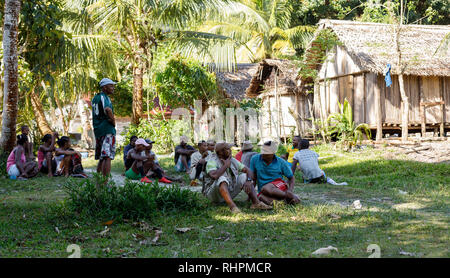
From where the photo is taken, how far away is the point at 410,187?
324 inches

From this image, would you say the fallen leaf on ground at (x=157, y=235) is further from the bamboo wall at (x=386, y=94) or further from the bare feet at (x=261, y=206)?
the bamboo wall at (x=386, y=94)

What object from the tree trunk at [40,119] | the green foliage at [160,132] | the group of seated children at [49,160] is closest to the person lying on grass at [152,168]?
the group of seated children at [49,160]

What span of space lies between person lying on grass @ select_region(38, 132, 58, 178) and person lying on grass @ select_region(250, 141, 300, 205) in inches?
217

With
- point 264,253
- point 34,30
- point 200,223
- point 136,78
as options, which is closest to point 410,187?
point 200,223

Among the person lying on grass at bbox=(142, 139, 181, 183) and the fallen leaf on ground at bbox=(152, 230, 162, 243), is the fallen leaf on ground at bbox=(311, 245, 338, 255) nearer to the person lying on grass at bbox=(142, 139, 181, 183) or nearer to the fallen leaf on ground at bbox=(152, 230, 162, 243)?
the fallen leaf on ground at bbox=(152, 230, 162, 243)

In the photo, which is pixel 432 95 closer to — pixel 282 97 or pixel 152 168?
pixel 282 97

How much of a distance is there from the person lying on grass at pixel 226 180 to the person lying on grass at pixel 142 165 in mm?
3261

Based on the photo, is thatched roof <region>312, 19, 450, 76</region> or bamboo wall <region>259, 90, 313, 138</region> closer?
thatched roof <region>312, 19, 450, 76</region>

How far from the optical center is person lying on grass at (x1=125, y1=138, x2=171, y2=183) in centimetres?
934

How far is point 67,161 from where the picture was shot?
10016mm

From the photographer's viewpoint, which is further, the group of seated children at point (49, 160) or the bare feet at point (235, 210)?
the group of seated children at point (49, 160)

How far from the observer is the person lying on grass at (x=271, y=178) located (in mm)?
6223

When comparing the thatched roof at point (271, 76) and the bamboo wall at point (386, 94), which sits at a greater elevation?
the thatched roof at point (271, 76)

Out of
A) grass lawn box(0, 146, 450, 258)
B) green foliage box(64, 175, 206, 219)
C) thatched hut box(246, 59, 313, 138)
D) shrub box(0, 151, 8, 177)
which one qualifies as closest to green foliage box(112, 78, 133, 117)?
thatched hut box(246, 59, 313, 138)
